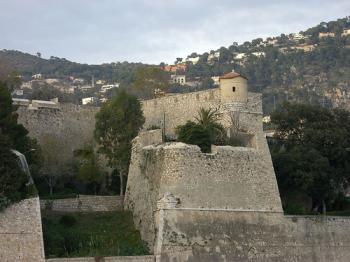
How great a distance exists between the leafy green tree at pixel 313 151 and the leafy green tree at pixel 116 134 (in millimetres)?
7113

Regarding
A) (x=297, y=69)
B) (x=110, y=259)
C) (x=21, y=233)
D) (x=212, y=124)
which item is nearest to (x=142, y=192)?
(x=212, y=124)

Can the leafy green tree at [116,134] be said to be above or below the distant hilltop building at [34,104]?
below

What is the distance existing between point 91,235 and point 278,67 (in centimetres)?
6789

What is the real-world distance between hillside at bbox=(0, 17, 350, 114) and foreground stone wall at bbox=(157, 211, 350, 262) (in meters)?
43.5

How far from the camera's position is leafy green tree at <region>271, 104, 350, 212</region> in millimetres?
39656

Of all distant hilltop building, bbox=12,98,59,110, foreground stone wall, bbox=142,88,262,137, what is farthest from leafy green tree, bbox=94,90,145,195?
distant hilltop building, bbox=12,98,59,110

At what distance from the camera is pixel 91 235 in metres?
32.9

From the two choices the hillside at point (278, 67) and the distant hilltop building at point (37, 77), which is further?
the distant hilltop building at point (37, 77)

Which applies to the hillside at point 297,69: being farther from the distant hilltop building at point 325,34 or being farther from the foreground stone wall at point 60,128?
the foreground stone wall at point 60,128

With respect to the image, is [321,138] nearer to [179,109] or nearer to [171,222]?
[179,109]

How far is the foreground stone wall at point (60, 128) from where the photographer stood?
138 feet

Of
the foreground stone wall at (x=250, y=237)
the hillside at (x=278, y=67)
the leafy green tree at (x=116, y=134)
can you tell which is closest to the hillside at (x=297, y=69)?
the hillside at (x=278, y=67)

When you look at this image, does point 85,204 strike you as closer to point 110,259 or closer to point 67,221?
point 67,221

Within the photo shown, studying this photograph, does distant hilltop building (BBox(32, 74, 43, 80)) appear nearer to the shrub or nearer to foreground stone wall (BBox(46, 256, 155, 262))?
the shrub
